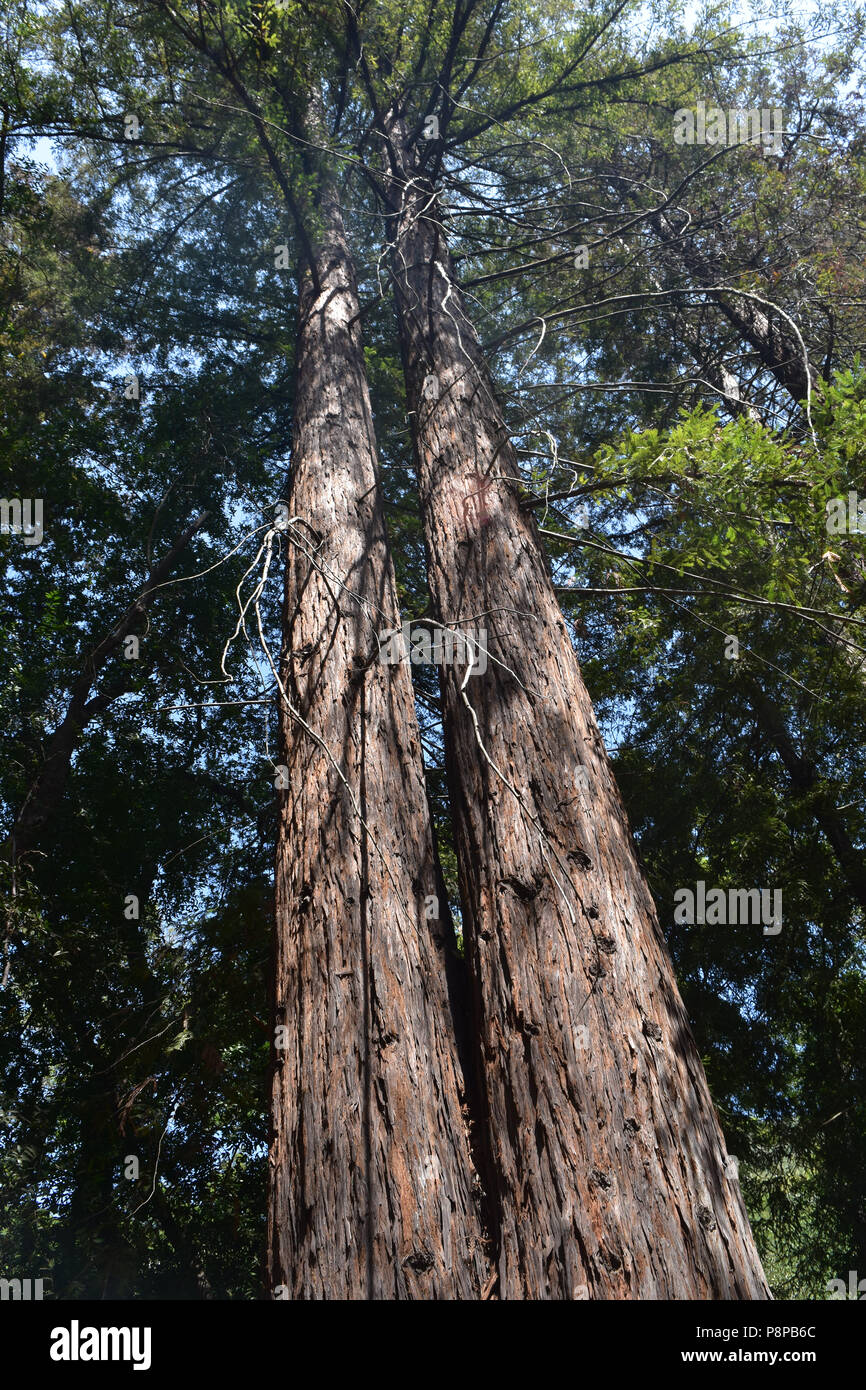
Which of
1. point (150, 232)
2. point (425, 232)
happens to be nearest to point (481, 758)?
point (425, 232)

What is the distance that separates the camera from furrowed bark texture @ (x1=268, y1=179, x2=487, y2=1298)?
1.80 metres

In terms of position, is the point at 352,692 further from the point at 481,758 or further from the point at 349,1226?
the point at 349,1226

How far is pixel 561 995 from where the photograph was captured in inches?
81.0

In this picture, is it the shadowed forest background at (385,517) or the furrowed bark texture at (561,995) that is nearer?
the furrowed bark texture at (561,995)

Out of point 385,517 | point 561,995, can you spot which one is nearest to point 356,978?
point 561,995

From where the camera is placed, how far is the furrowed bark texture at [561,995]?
5.74ft

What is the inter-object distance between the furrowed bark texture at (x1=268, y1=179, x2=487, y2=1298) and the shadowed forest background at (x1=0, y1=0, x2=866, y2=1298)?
0.26 meters

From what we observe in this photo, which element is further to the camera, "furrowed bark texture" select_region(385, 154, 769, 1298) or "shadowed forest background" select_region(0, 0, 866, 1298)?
"shadowed forest background" select_region(0, 0, 866, 1298)

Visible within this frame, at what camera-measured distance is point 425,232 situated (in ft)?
16.6

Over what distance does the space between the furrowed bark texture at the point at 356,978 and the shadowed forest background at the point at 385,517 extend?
0.85 ft

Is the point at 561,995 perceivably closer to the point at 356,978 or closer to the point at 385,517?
the point at 356,978

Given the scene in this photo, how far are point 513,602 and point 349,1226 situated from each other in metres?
2.00

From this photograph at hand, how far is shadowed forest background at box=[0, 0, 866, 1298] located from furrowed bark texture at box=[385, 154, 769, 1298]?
0.38 m

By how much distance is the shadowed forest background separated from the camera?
4.64 metres
